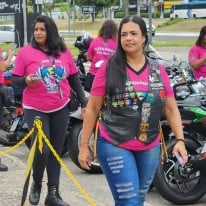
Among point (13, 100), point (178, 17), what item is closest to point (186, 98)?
point (13, 100)

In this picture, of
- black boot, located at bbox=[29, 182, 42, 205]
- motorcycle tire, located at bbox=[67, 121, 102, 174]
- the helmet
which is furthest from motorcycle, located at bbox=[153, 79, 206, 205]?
the helmet

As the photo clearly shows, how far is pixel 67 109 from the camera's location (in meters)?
5.28

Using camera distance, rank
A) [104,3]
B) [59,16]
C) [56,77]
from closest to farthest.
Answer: [56,77]
[104,3]
[59,16]

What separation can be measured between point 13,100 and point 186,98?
2536 mm

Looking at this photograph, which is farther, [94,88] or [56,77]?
[56,77]

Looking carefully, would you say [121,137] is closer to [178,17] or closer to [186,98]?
[186,98]

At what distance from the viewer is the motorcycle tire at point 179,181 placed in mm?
5547

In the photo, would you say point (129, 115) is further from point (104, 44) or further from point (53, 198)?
point (104, 44)

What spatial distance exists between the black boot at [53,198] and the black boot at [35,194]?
9 cm

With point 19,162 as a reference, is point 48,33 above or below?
above

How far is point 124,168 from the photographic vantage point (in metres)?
3.70

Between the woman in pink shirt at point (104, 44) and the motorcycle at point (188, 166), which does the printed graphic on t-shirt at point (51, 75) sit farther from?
the woman in pink shirt at point (104, 44)

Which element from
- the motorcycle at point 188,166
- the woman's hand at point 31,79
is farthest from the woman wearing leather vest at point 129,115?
the motorcycle at point 188,166

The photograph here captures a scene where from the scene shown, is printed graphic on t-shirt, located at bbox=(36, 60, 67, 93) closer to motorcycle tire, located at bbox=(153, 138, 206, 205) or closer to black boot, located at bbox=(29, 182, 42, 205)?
black boot, located at bbox=(29, 182, 42, 205)
